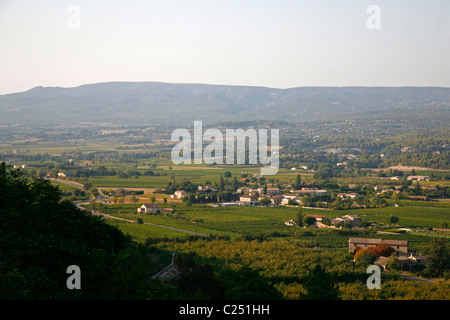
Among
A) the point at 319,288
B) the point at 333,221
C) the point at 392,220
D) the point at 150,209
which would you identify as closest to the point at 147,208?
the point at 150,209

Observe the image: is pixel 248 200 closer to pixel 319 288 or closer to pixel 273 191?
pixel 273 191

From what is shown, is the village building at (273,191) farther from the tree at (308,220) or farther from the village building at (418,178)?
the village building at (418,178)

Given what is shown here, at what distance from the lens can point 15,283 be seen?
6.59m

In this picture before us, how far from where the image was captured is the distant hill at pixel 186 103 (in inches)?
4840

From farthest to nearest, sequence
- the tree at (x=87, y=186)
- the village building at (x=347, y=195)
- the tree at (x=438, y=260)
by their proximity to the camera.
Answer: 1. the tree at (x=87, y=186)
2. the village building at (x=347, y=195)
3. the tree at (x=438, y=260)

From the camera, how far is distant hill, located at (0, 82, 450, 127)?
122938mm

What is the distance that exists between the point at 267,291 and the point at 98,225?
507 cm

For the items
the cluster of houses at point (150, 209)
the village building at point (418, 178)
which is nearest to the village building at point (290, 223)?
the cluster of houses at point (150, 209)

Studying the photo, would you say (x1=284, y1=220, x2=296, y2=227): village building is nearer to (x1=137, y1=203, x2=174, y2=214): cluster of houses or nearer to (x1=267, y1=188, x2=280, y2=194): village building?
(x1=137, y1=203, x2=174, y2=214): cluster of houses

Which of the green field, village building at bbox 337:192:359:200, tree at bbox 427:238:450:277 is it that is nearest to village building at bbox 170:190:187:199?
the green field

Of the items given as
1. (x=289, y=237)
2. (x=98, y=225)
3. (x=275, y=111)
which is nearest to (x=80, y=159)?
(x=289, y=237)
